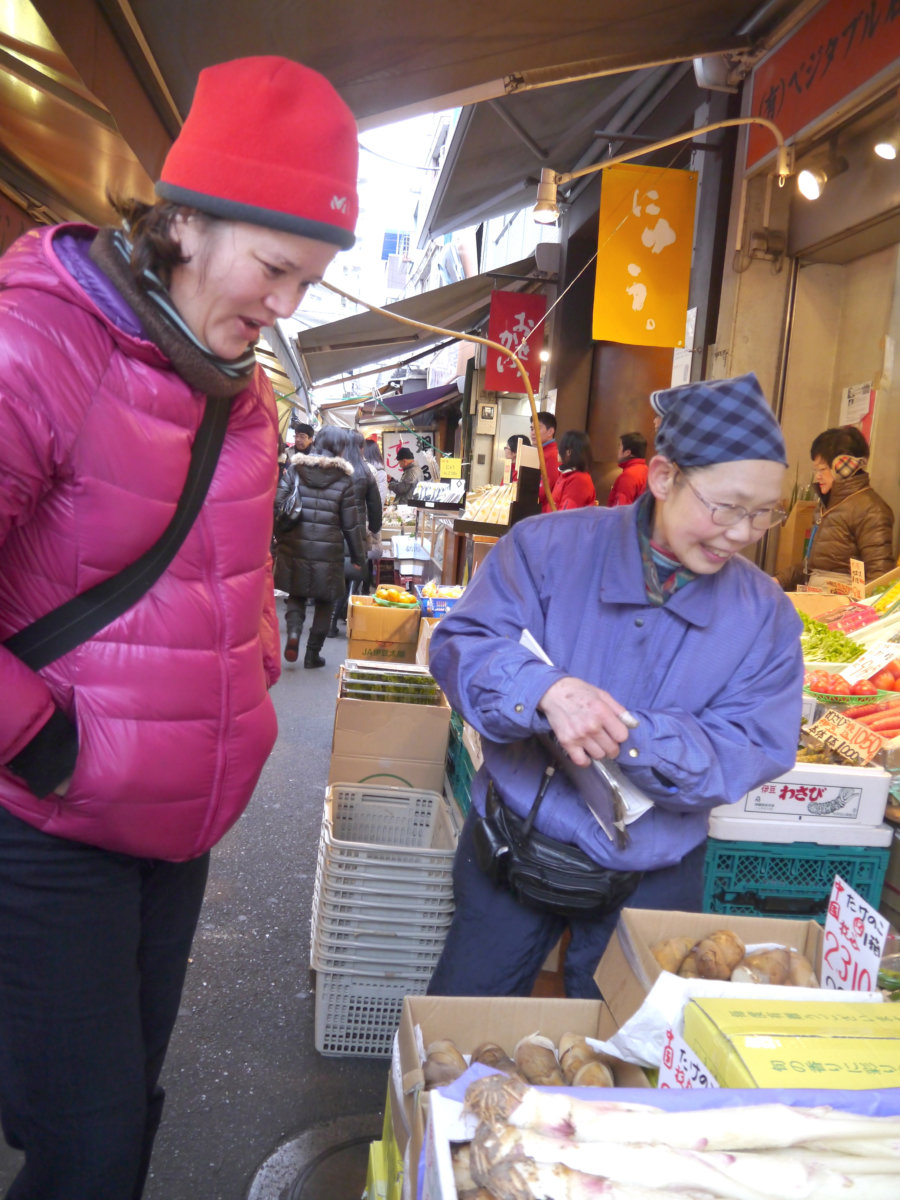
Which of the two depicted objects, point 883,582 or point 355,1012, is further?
point 883,582

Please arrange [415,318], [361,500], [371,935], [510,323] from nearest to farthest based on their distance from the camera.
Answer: [371,935] → [361,500] → [510,323] → [415,318]

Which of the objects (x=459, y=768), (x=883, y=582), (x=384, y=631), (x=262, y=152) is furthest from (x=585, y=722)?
(x=384, y=631)

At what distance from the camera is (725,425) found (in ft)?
5.99

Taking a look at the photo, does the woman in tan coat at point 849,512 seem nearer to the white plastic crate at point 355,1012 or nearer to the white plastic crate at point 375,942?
the white plastic crate at point 375,942

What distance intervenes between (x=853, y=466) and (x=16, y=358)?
4873 mm

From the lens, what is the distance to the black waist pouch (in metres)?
1.99

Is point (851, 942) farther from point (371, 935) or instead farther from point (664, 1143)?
point (371, 935)

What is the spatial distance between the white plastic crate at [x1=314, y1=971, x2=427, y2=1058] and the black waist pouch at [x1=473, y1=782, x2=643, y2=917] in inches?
47.2

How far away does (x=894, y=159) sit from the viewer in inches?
199

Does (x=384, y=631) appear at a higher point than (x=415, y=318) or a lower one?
lower

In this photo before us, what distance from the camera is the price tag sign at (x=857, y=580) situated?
15.9ft

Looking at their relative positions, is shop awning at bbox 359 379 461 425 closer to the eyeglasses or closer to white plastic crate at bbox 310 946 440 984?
white plastic crate at bbox 310 946 440 984

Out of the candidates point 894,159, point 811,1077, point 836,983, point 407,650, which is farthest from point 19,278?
point 894,159

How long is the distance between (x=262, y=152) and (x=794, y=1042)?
1.41 m
